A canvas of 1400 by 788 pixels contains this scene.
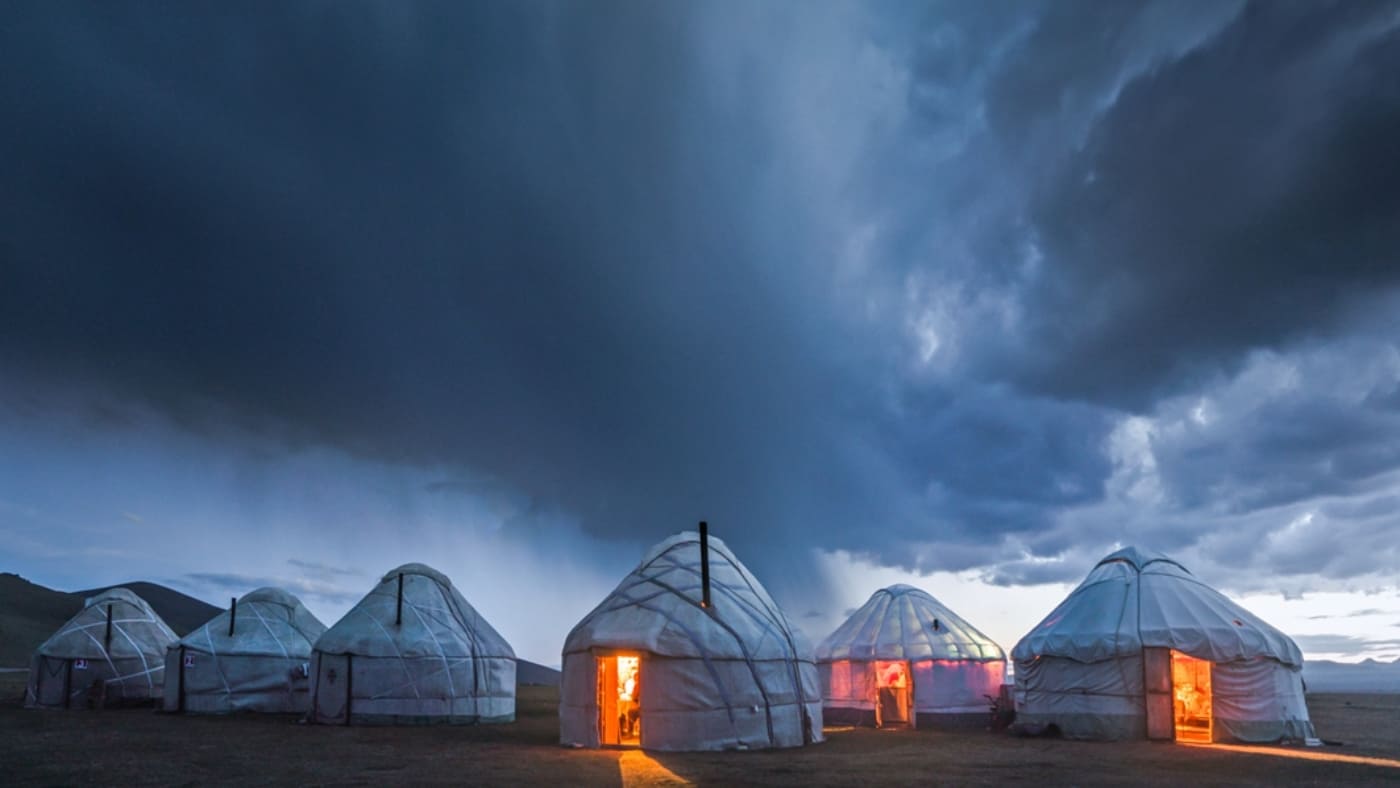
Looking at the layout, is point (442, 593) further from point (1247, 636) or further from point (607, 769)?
point (1247, 636)

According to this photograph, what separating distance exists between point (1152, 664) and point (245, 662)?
22.5 metres

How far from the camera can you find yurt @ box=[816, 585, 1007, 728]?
23.7 meters

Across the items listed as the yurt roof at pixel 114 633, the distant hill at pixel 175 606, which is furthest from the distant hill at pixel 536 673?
the yurt roof at pixel 114 633

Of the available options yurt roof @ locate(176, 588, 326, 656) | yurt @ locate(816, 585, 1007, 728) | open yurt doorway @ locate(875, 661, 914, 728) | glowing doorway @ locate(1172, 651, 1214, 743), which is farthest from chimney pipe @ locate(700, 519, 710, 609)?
yurt roof @ locate(176, 588, 326, 656)

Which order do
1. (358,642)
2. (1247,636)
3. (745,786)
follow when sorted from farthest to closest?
(358,642) < (1247,636) < (745,786)

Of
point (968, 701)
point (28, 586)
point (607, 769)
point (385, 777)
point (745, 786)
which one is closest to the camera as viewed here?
point (745, 786)

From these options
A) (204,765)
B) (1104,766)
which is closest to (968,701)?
(1104,766)

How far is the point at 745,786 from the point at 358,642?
14020mm

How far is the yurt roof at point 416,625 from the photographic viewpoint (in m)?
21.9

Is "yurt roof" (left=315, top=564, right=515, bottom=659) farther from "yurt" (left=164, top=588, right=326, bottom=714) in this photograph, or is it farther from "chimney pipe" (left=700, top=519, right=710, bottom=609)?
"chimney pipe" (left=700, top=519, right=710, bottom=609)

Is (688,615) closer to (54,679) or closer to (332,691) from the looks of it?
(332,691)

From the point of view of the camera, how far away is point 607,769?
42.0 ft

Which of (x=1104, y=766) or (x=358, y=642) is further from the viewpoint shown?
(x=358, y=642)

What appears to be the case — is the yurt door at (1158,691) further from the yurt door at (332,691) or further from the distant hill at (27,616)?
the distant hill at (27,616)
